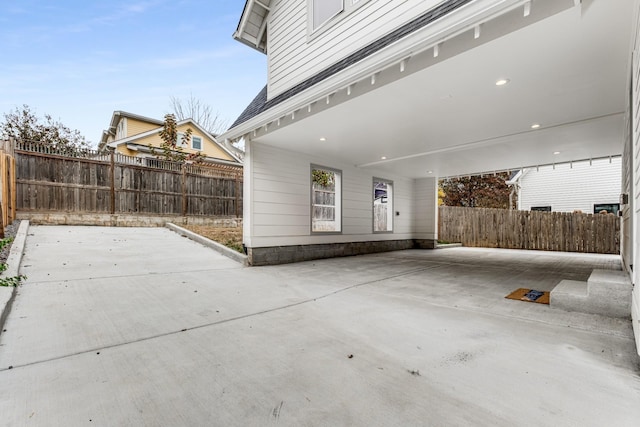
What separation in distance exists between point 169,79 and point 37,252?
1847cm

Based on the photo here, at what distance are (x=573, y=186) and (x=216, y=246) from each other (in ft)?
49.7

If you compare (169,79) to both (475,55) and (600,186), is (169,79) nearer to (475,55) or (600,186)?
(475,55)

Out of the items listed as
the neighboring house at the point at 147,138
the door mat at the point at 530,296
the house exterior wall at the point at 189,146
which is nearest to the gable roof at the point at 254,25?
the neighboring house at the point at 147,138

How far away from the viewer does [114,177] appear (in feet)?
28.2

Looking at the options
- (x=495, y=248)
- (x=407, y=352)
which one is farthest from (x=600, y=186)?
(x=407, y=352)

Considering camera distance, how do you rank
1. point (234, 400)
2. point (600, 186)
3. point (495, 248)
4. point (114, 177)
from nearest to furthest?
point (234, 400) < point (114, 177) < point (495, 248) < point (600, 186)

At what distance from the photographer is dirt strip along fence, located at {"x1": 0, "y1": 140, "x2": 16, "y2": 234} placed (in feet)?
19.8

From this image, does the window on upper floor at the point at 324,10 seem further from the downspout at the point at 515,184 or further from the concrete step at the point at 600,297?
the downspout at the point at 515,184

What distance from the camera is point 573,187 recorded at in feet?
42.5

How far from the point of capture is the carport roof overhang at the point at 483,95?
253cm

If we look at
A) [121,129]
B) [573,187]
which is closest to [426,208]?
[573,187]

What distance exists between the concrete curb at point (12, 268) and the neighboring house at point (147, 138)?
8.30 meters

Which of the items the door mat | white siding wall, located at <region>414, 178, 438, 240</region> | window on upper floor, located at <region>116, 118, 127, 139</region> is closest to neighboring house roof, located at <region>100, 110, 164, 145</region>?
window on upper floor, located at <region>116, 118, 127, 139</region>

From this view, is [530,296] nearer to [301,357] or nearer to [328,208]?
[301,357]
